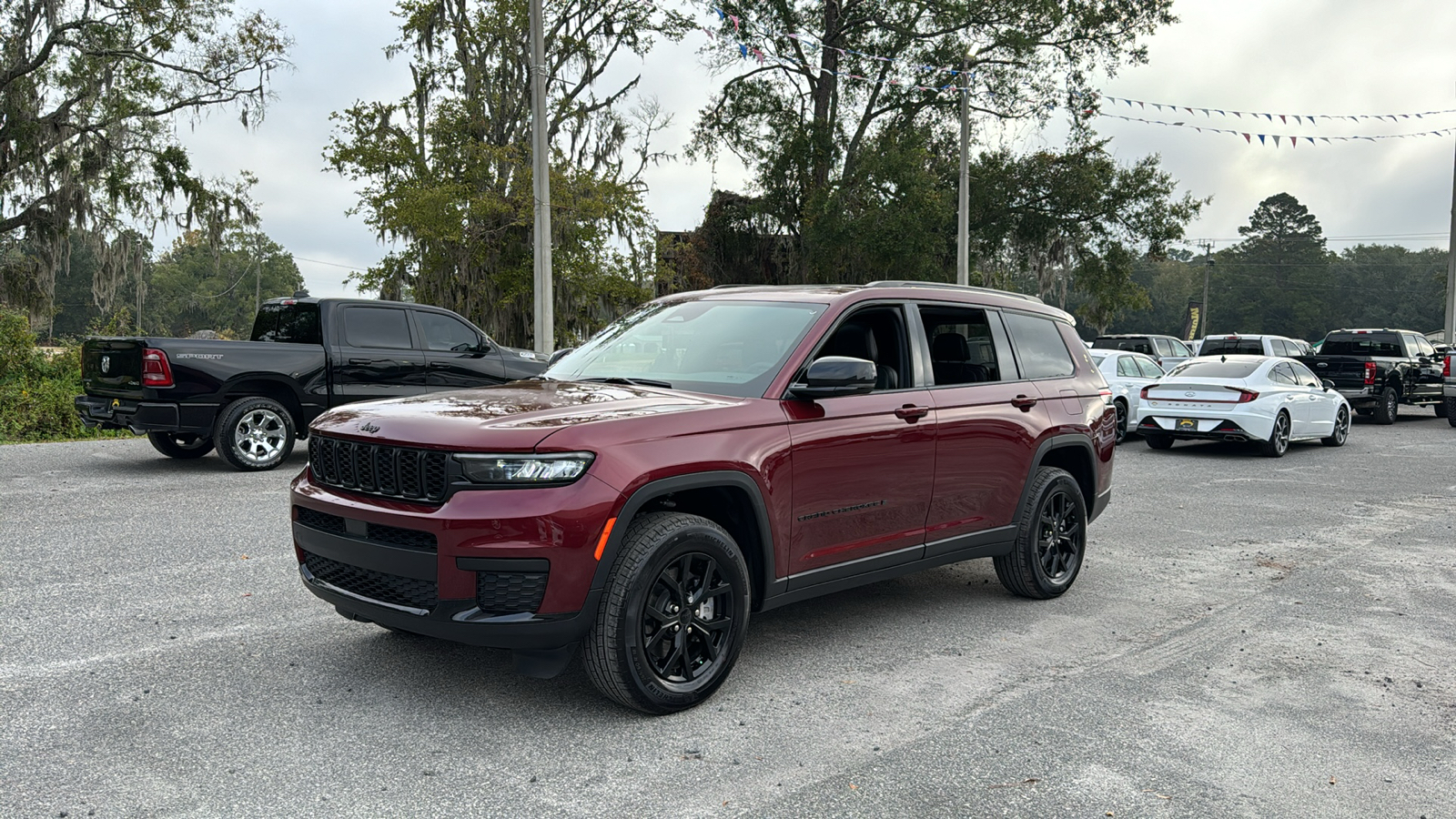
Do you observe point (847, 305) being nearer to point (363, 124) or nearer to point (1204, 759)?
point (1204, 759)

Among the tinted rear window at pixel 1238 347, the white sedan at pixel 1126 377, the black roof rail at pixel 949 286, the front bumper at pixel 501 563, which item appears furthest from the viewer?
the tinted rear window at pixel 1238 347

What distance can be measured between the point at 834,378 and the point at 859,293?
893 mm

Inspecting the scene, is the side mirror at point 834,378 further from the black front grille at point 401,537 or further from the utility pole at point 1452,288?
the utility pole at point 1452,288

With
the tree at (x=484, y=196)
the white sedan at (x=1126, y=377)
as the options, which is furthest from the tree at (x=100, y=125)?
the white sedan at (x=1126, y=377)

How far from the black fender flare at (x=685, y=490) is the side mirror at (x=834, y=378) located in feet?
1.75

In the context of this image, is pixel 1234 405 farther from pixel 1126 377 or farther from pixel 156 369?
pixel 156 369

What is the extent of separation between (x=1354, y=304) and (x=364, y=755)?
115 metres

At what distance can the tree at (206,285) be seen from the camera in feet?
296

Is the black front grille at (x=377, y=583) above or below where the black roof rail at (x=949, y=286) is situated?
below

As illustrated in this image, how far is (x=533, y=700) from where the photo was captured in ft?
14.2

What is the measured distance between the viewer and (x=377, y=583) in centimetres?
407

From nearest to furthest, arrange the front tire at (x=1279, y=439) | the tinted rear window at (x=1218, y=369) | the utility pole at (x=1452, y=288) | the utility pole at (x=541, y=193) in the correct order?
the front tire at (x=1279, y=439)
the tinted rear window at (x=1218, y=369)
the utility pole at (x=541, y=193)
the utility pole at (x=1452, y=288)

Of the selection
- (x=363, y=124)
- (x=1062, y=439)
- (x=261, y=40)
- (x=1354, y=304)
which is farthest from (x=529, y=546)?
(x=1354, y=304)

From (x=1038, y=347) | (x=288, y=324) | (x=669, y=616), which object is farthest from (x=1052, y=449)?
(x=288, y=324)
